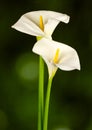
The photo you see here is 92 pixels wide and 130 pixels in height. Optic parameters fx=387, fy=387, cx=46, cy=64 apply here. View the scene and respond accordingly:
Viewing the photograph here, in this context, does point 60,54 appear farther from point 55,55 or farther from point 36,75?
point 36,75

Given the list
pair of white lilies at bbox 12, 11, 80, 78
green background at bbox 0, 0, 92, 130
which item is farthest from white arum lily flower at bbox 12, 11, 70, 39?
green background at bbox 0, 0, 92, 130

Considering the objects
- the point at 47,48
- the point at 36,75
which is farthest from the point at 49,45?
the point at 36,75

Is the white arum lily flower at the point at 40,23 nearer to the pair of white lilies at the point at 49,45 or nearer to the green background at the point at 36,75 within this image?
the pair of white lilies at the point at 49,45

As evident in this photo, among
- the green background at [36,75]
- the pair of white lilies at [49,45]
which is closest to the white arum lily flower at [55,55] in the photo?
the pair of white lilies at [49,45]

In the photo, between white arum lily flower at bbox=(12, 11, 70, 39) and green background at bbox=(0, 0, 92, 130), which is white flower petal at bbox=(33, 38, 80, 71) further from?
green background at bbox=(0, 0, 92, 130)

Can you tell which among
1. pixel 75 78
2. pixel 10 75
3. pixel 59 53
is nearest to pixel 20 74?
pixel 10 75

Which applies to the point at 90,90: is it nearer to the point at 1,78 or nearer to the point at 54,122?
the point at 54,122

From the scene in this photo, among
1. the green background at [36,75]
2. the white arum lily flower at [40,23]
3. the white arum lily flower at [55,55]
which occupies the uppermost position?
the white arum lily flower at [40,23]
